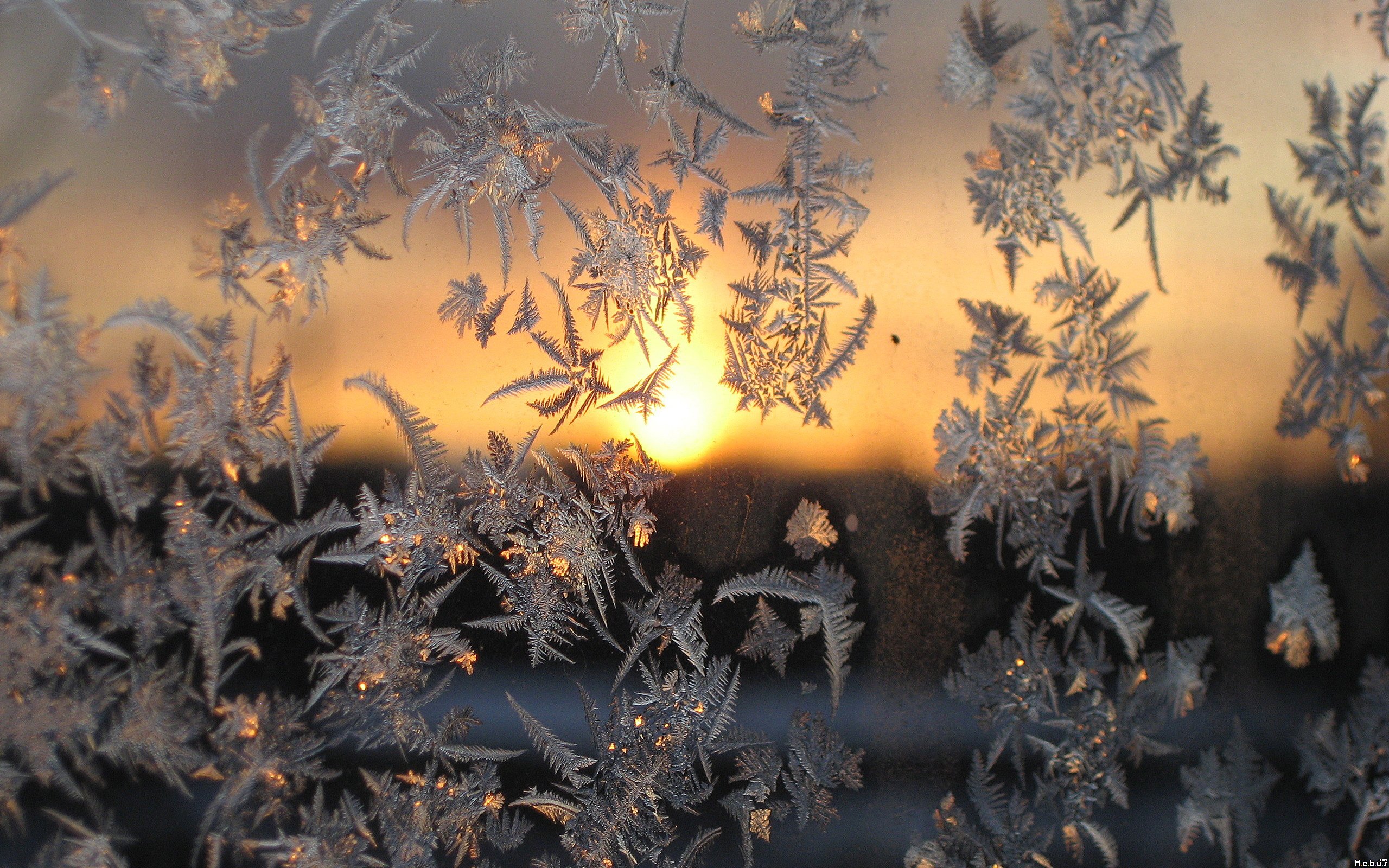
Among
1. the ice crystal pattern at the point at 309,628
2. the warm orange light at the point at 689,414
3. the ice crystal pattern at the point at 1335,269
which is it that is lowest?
the ice crystal pattern at the point at 309,628

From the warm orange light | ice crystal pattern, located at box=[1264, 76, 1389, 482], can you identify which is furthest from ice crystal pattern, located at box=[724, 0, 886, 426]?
ice crystal pattern, located at box=[1264, 76, 1389, 482]

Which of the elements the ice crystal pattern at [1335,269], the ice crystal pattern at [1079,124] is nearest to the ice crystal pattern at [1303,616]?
the ice crystal pattern at [1335,269]

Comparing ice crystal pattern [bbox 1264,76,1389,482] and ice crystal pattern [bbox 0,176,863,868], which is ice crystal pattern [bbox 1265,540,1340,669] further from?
ice crystal pattern [bbox 0,176,863,868]

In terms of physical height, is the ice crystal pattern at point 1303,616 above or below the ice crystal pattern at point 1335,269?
below

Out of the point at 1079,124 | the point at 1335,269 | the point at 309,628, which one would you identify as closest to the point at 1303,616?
the point at 1335,269

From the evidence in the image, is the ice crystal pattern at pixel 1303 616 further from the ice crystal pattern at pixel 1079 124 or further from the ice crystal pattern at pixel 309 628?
the ice crystal pattern at pixel 309 628

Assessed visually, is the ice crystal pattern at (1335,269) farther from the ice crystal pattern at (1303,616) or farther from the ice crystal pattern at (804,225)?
the ice crystal pattern at (804,225)

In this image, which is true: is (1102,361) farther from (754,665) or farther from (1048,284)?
(754,665)

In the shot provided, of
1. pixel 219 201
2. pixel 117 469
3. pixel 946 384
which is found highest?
pixel 219 201

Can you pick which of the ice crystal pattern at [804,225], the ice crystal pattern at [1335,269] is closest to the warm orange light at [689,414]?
the ice crystal pattern at [804,225]

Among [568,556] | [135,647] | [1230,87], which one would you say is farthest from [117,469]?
[1230,87]

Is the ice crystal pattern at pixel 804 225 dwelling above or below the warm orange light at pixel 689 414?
above
